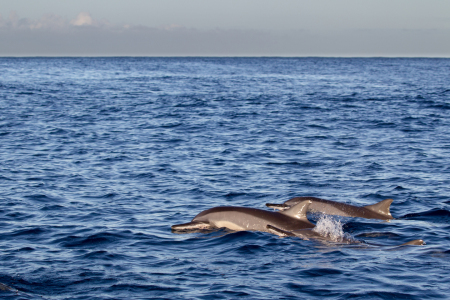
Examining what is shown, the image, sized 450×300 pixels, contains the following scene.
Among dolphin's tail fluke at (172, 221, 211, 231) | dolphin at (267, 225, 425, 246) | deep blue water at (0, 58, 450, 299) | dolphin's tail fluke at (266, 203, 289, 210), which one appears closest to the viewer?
deep blue water at (0, 58, 450, 299)

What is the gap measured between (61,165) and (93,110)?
71.8 feet

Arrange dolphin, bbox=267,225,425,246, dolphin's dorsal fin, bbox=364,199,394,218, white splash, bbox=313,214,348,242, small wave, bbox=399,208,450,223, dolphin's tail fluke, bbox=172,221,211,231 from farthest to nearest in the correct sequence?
dolphin's dorsal fin, bbox=364,199,394,218
small wave, bbox=399,208,450,223
dolphin's tail fluke, bbox=172,221,211,231
white splash, bbox=313,214,348,242
dolphin, bbox=267,225,425,246

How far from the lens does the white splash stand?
494 inches

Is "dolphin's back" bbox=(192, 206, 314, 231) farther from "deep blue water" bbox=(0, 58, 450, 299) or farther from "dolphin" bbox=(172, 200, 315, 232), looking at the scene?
"deep blue water" bbox=(0, 58, 450, 299)

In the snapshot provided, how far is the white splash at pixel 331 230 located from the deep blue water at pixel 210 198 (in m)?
0.50

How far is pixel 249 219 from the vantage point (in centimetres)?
1343

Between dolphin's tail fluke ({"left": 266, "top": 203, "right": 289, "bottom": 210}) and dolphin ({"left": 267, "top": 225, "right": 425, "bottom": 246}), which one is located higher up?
dolphin ({"left": 267, "top": 225, "right": 425, "bottom": 246})

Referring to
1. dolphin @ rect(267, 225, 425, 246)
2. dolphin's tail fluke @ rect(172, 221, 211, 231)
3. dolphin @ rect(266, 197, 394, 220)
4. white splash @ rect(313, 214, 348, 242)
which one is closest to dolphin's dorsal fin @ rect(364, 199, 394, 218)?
dolphin @ rect(266, 197, 394, 220)

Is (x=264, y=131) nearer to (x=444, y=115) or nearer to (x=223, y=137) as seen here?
(x=223, y=137)

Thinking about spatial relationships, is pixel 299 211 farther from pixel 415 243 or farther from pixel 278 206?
pixel 415 243

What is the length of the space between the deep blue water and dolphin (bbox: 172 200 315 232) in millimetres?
393

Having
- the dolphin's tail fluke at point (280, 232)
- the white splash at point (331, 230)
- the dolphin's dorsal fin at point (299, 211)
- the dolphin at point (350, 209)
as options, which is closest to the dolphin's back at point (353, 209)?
the dolphin at point (350, 209)

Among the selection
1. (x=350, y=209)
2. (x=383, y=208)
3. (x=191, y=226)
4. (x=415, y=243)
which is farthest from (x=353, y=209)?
(x=191, y=226)

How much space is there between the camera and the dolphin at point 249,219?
42.7 ft
